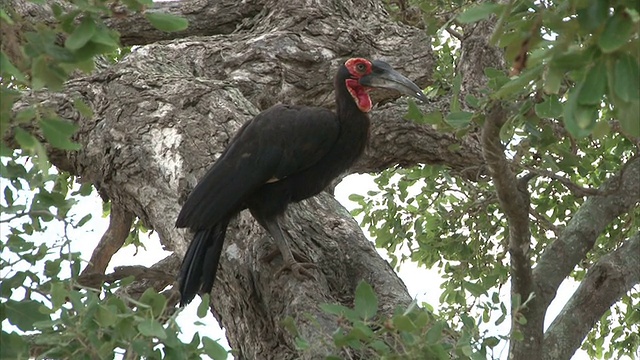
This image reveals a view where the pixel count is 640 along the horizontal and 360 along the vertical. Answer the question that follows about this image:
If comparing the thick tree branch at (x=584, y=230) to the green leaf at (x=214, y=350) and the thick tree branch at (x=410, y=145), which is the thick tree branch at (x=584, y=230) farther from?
the thick tree branch at (x=410, y=145)

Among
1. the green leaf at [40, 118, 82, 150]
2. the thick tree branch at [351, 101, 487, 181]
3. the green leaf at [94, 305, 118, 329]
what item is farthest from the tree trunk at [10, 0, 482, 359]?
the green leaf at [40, 118, 82, 150]

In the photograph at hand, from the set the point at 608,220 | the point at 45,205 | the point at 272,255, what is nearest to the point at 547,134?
the point at 608,220

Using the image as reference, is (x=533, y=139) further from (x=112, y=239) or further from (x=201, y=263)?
(x=112, y=239)

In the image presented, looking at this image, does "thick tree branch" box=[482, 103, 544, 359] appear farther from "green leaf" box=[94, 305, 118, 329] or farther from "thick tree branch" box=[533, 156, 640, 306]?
"green leaf" box=[94, 305, 118, 329]

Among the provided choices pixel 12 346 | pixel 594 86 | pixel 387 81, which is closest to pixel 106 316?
pixel 12 346

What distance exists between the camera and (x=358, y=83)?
4.40m

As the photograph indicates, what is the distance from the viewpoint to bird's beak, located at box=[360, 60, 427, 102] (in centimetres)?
434

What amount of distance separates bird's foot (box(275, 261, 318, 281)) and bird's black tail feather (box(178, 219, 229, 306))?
241mm

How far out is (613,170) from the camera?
4543 millimetres

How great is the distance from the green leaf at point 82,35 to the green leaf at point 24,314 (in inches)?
31.2

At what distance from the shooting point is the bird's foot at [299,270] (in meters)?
3.35

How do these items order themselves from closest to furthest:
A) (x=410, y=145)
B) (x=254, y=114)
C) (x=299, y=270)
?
(x=299, y=270), (x=254, y=114), (x=410, y=145)

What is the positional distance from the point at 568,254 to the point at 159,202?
152 cm

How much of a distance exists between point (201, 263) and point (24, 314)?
3.41 feet
